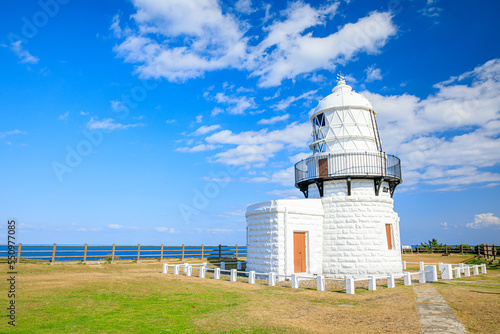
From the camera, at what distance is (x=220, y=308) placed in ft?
33.1

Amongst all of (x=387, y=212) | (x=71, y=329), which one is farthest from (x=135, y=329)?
(x=387, y=212)

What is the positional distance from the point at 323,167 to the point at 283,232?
4.83 m

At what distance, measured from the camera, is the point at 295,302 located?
11133mm

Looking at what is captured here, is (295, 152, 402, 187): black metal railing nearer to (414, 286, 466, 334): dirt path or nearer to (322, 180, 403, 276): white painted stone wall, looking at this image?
(322, 180, 403, 276): white painted stone wall

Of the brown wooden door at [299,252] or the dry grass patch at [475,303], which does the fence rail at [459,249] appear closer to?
the dry grass patch at [475,303]

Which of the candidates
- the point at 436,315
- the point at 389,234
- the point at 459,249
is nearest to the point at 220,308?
the point at 436,315

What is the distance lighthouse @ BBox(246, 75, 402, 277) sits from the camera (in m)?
17.5

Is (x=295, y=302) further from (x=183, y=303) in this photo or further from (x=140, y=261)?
(x=140, y=261)

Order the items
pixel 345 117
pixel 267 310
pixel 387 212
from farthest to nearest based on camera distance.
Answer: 1. pixel 345 117
2. pixel 387 212
3. pixel 267 310

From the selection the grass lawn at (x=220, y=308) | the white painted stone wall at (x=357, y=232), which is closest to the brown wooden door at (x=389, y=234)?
the white painted stone wall at (x=357, y=232)

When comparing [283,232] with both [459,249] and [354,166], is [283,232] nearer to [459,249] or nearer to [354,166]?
[354,166]

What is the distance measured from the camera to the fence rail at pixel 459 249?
30.5m

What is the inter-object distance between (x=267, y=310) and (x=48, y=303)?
687 centimetres

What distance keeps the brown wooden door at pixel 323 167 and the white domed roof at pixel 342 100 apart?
3.48 meters
